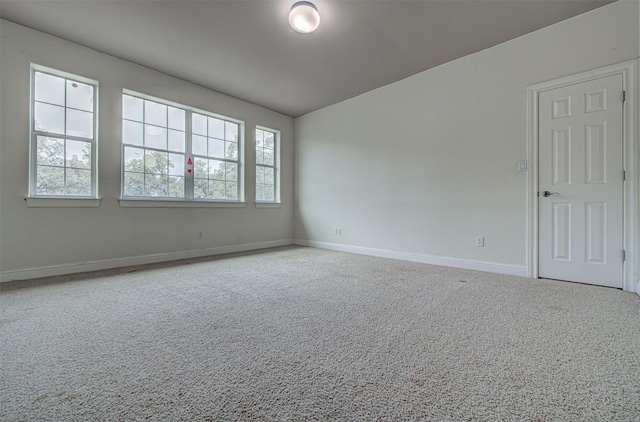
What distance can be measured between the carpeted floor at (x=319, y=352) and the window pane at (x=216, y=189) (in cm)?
215

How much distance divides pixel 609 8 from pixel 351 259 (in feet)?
12.6

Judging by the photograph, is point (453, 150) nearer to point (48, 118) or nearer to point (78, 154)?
point (78, 154)

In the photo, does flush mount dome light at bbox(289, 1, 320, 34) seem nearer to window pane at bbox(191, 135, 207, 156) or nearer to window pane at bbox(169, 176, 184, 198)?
window pane at bbox(191, 135, 207, 156)

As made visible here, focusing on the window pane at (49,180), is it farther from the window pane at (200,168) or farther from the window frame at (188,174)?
the window pane at (200,168)

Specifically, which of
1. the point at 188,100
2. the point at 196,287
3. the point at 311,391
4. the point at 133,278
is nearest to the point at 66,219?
the point at 133,278

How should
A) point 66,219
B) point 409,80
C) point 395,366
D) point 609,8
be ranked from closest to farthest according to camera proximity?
point 395,366
point 609,8
point 66,219
point 409,80

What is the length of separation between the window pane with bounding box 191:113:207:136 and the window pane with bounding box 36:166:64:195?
5.78 ft

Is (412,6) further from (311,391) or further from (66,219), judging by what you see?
(66,219)

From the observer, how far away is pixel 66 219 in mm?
3049

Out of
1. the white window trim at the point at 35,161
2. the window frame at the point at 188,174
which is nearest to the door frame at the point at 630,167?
the window frame at the point at 188,174

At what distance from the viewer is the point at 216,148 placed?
4.51m

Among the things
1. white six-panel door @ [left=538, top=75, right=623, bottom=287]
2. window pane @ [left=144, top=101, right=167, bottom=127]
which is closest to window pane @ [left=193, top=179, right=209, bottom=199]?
window pane @ [left=144, top=101, right=167, bottom=127]

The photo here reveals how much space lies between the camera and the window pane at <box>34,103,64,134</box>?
2.94 m

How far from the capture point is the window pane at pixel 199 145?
4219 millimetres
